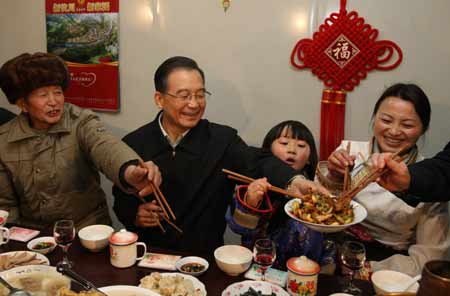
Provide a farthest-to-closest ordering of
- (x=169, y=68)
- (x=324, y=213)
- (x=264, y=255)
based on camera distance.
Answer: (x=169, y=68)
(x=324, y=213)
(x=264, y=255)

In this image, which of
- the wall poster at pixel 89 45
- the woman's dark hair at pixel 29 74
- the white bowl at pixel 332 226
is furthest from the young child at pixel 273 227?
the wall poster at pixel 89 45

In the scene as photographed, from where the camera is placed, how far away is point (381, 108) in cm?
193

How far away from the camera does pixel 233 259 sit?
1455 millimetres

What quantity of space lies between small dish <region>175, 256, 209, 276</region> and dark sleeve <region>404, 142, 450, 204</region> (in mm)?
850

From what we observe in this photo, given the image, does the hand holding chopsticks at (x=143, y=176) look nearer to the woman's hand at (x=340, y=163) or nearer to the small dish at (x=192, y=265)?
the small dish at (x=192, y=265)

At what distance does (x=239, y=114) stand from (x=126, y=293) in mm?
1681

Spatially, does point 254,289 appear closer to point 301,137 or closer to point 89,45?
point 301,137

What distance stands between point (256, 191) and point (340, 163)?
442mm

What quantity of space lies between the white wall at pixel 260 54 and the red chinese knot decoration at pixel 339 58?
4cm

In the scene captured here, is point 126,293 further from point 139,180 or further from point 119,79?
point 119,79

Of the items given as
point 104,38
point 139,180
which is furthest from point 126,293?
point 104,38

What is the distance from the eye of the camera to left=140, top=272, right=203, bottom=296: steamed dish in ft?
4.09

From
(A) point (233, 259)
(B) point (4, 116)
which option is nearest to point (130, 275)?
(A) point (233, 259)

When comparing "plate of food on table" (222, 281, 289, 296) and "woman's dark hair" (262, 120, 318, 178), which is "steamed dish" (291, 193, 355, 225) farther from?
"woman's dark hair" (262, 120, 318, 178)
